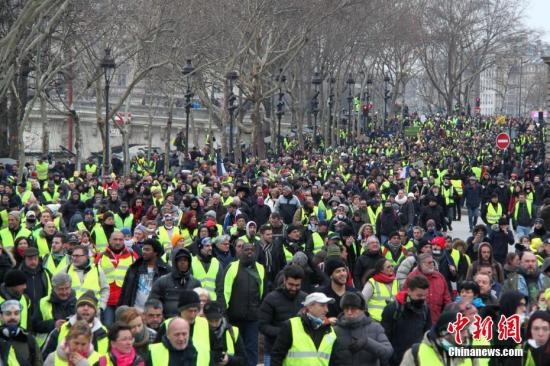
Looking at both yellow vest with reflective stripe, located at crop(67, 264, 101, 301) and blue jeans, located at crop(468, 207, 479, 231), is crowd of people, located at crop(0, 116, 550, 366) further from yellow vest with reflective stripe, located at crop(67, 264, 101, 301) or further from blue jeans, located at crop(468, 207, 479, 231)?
blue jeans, located at crop(468, 207, 479, 231)

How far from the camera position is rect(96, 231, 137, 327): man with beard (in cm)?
1397

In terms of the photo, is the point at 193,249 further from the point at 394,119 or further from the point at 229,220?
the point at 394,119

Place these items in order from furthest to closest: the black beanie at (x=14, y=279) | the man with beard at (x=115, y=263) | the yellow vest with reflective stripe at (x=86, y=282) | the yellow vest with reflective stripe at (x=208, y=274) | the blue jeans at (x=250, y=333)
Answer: the man with beard at (x=115, y=263)
the yellow vest with reflective stripe at (x=208, y=274)
the blue jeans at (x=250, y=333)
the yellow vest with reflective stripe at (x=86, y=282)
the black beanie at (x=14, y=279)

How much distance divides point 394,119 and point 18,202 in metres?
62.2

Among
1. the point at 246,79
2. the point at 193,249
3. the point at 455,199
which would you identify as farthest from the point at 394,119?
the point at 193,249

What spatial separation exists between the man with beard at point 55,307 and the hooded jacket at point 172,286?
752 mm

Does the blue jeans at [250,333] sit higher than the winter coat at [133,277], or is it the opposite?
the winter coat at [133,277]

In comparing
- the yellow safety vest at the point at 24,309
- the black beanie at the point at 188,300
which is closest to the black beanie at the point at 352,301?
the black beanie at the point at 188,300

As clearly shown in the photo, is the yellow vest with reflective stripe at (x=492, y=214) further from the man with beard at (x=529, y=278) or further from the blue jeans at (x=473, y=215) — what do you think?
the man with beard at (x=529, y=278)

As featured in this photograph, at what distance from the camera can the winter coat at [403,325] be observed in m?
10.8

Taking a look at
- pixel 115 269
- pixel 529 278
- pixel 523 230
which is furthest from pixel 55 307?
pixel 523 230

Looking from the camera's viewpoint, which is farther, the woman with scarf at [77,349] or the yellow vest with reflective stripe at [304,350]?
the yellow vest with reflective stripe at [304,350]

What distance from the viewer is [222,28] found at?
46.9 metres

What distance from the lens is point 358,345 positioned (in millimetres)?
9602
